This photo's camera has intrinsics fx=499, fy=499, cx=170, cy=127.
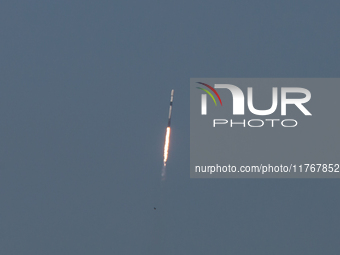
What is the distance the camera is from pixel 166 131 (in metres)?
21.9

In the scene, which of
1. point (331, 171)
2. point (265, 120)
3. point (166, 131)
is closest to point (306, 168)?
point (331, 171)

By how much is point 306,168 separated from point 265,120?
2865 mm

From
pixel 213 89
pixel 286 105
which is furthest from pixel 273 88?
pixel 213 89

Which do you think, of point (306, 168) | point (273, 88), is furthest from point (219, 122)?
point (306, 168)

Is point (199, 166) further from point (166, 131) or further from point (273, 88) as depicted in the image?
point (273, 88)

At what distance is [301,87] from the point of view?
73.5 feet

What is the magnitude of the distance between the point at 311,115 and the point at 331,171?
8.82ft

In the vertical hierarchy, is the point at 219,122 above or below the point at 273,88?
below

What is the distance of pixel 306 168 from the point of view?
22531 mm

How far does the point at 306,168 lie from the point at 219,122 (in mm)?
4459

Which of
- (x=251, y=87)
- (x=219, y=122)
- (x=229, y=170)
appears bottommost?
(x=229, y=170)

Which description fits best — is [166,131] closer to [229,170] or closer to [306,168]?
[229,170]

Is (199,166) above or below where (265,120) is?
below

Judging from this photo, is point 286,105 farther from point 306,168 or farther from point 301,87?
point 306,168
